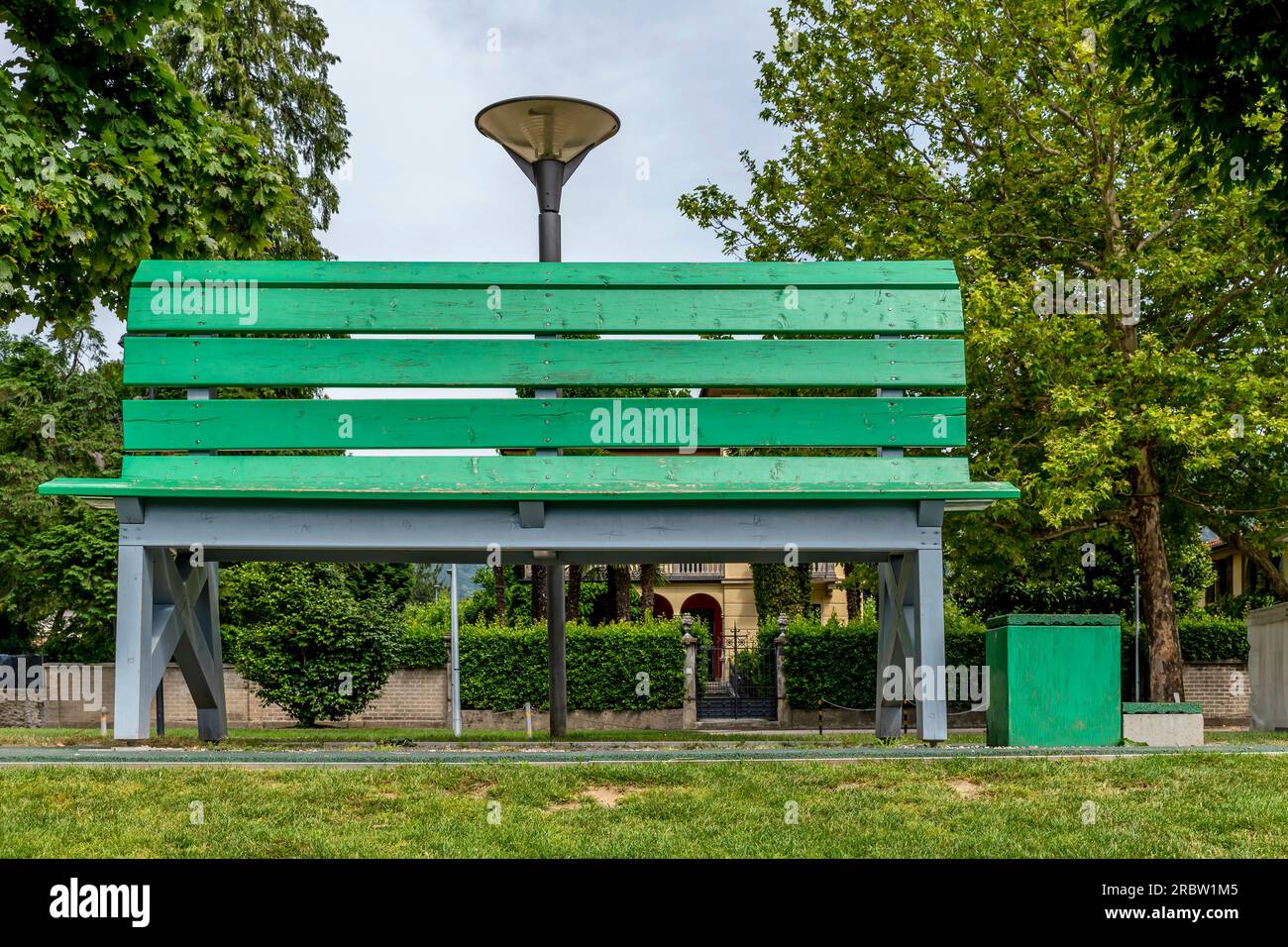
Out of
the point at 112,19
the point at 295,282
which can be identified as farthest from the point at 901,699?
the point at 112,19

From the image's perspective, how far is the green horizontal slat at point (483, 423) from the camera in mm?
8078

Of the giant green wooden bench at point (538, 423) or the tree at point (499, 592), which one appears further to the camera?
the tree at point (499, 592)

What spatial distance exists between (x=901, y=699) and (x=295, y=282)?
5000 mm

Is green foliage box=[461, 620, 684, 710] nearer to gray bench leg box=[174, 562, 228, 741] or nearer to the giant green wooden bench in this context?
gray bench leg box=[174, 562, 228, 741]

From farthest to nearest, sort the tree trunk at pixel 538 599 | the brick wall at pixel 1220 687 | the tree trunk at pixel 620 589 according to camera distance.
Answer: the tree trunk at pixel 620 589 → the tree trunk at pixel 538 599 → the brick wall at pixel 1220 687

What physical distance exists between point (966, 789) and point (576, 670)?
2451 cm

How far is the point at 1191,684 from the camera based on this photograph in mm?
32062

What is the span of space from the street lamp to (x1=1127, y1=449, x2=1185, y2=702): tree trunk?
38.9ft

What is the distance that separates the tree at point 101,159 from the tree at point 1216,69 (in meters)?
7.74
